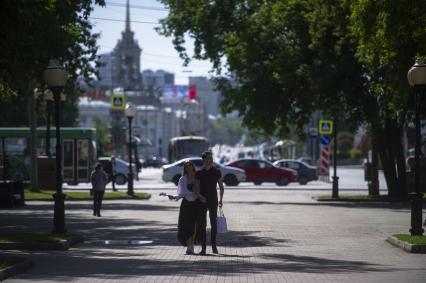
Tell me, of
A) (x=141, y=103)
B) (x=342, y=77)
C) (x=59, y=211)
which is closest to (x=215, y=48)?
(x=342, y=77)

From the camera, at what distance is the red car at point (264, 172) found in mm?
61531

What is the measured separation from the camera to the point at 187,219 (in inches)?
765

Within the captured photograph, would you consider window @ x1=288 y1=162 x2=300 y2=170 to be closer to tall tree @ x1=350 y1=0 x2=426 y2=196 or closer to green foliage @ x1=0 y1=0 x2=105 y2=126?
tall tree @ x1=350 y1=0 x2=426 y2=196

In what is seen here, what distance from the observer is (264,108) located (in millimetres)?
41688

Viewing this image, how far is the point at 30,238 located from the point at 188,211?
3.78 meters

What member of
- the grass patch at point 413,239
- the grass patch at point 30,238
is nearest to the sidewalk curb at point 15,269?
the grass patch at point 30,238

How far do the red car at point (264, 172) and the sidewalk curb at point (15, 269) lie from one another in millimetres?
45318

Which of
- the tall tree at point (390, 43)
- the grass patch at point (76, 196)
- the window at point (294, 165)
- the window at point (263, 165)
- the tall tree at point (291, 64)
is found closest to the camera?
the tall tree at point (390, 43)

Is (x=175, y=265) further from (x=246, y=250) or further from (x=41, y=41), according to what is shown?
(x=41, y=41)

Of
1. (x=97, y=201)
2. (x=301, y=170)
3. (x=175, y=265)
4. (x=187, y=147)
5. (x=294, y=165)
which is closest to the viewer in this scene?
(x=175, y=265)

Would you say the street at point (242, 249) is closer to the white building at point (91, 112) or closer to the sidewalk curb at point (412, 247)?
the sidewalk curb at point (412, 247)

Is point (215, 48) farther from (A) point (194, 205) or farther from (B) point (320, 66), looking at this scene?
(A) point (194, 205)

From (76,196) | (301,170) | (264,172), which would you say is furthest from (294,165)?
(76,196)

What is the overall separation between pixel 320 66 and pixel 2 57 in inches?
876
